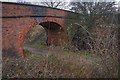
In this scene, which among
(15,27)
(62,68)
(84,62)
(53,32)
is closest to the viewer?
(62,68)

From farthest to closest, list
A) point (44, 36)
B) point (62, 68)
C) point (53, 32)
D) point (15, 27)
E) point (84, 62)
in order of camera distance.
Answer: point (44, 36) → point (53, 32) → point (15, 27) → point (84, 62) → point (62, 68)

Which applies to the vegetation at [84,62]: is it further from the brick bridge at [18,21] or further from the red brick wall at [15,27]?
the red brick wall at [15,27]

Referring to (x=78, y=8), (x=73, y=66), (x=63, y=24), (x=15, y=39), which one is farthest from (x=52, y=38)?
(x=73, y=66)

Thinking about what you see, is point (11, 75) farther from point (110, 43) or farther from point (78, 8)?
point (78, 8)

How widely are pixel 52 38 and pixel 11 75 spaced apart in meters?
13.7

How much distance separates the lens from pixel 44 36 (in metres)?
21.7

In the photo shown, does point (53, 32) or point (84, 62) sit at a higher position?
point (84, 62)

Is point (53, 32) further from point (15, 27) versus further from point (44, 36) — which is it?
point (15, 27)

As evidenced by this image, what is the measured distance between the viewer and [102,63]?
4809 mm

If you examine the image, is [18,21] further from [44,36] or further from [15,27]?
[44,36]

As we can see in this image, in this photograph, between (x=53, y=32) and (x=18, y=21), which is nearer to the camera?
(x=18, y=21)

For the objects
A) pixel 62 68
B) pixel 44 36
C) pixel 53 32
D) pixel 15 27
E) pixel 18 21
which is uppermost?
pixel 18 21

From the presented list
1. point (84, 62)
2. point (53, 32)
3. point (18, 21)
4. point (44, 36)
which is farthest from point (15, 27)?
point (44, 36)

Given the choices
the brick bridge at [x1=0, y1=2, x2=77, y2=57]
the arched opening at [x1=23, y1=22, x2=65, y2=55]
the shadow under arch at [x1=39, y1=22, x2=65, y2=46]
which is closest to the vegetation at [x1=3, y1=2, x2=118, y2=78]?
the brick bridge at [x1=0, y1=2, x2=77, y2=57]
